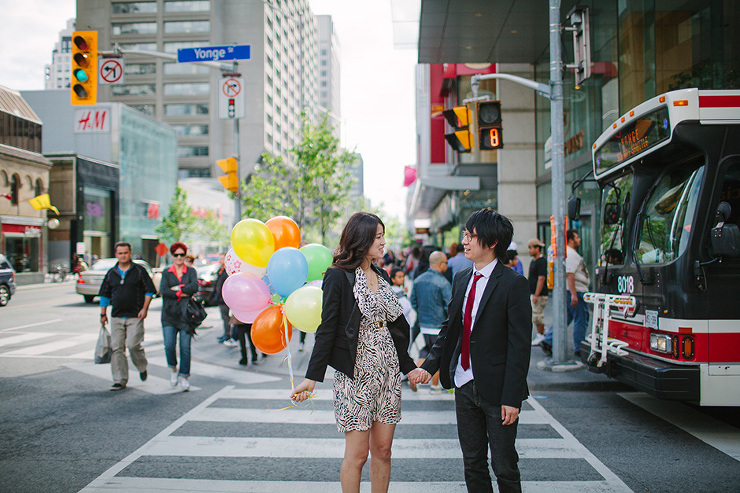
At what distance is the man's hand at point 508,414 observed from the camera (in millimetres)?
2918

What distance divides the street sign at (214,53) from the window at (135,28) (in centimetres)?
7293

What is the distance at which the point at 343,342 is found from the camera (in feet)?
10.2

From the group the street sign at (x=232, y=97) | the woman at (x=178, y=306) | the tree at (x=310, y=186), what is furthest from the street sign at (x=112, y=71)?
the tree at (x=310, y=186)

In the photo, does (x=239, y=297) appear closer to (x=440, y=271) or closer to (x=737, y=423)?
(x=440, y=271)

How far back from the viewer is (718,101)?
16.3 ft

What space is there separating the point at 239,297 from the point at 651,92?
9.77 m

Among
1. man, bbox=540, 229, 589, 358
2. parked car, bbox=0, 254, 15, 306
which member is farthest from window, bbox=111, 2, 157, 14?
man, bbox=540, 229, 589, 358

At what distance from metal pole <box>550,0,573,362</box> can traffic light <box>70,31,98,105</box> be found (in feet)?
27.3

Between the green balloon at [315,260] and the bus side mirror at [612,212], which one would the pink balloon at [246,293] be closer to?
the green balloon at [315,260]

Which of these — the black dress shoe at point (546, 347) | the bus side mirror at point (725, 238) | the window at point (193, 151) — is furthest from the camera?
the window at point (193, 151)

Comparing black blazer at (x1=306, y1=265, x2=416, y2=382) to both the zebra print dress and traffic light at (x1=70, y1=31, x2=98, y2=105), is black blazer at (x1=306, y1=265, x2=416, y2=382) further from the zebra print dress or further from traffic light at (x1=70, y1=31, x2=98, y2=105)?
traffic light at (x1=70, y1=31, x2=98, y2=105)

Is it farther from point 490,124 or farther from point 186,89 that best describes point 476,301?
point 186,89

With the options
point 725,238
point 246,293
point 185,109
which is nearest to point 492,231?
point 246,293

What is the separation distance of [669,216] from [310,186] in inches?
713
